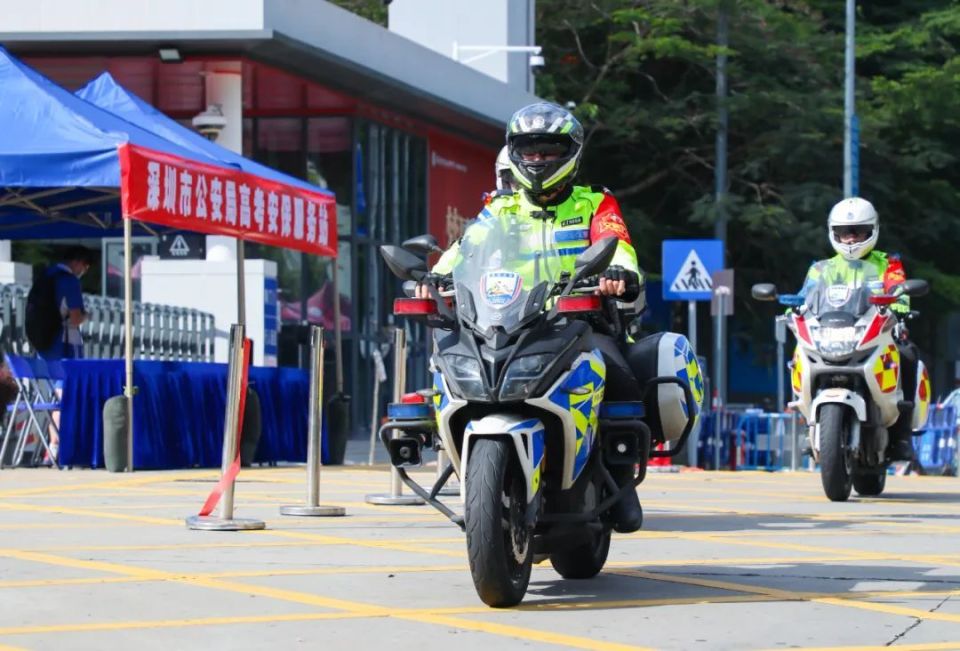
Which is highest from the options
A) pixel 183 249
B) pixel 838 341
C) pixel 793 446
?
pixel 183 249

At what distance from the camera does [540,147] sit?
841 cm

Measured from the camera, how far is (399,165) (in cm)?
3178

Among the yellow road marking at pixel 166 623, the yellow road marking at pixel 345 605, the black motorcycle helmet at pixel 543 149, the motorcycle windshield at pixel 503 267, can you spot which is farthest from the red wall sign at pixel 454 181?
the yellow road marking at pixel 166 623

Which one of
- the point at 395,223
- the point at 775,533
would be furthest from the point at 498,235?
the point at 395,223

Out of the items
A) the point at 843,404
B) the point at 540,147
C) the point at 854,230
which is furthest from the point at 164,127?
the point at 540,147

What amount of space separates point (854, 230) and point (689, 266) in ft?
32.9

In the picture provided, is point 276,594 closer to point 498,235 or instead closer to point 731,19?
point 498,235

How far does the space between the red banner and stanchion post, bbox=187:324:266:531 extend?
19.3ft

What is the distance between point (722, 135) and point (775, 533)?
27333mm

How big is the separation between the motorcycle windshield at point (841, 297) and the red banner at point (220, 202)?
5.34 metres

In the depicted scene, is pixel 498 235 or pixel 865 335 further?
pixel 865 335

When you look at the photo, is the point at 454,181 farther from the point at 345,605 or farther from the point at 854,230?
the point at 345,605

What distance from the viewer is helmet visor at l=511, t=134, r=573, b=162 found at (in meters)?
8.40

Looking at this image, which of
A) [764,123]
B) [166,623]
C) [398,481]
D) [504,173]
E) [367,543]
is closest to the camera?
[166,623]
